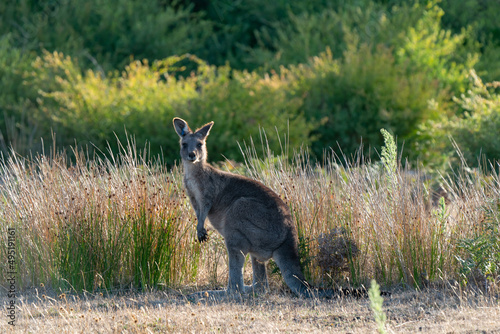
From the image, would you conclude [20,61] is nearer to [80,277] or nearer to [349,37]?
→ [349,37]

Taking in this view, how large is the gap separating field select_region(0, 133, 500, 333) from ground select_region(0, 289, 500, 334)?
0.03m

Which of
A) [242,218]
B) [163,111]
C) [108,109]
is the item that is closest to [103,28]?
[108,109]

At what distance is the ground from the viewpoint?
211 inches

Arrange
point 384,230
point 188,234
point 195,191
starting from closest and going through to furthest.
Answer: point 195,191
point 384,230
point 188,234

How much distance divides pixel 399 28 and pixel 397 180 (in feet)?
48.4

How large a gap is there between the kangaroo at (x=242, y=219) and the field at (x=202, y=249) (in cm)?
27

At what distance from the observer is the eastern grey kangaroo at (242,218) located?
6.37m

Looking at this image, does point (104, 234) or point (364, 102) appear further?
point (364, 102)

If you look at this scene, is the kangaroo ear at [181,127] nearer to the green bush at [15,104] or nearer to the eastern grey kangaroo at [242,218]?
the eastern grey kangaroo at [242,218]

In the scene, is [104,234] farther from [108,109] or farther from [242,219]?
[108,109]

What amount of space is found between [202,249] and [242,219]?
133 centimetres

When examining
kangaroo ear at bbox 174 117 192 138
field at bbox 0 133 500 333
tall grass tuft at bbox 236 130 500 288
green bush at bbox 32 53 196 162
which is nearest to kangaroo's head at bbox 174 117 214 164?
kangaroo ear at bbox 174 117 192 138

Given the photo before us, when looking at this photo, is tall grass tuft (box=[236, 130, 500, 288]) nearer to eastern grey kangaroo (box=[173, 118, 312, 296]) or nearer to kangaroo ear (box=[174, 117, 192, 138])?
eastern grey kangaroo (box=[173, 118, 312, 296])

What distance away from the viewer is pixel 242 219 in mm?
6406
